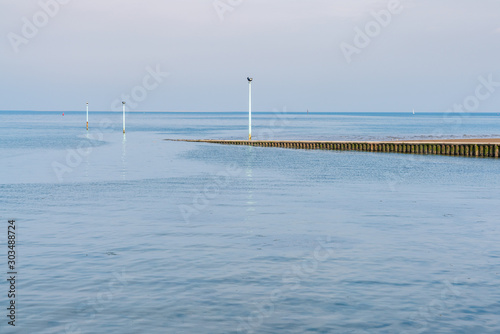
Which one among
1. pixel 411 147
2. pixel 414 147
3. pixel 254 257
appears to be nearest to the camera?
pixel 254 257

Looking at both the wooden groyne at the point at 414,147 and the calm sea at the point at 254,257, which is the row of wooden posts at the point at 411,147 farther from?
the calm sea at the point at 254,257

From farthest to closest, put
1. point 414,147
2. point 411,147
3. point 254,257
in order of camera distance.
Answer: point 411,147 < point 414,147 < point 254,257

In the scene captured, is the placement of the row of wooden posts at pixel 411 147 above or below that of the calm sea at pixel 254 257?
above

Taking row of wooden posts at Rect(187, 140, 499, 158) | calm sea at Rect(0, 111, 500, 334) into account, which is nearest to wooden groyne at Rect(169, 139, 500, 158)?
row of wooden posts at Rect(187, 140, 499, 158)

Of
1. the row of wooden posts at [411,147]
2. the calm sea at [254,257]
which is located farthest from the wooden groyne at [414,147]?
the calm sea at [254,257]

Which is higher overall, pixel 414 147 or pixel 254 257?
pixel 414 147

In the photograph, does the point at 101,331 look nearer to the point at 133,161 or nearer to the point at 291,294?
the point at 291,294

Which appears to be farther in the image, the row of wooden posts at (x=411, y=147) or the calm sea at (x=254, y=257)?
the row of wooden posts at (x=411, y=147)

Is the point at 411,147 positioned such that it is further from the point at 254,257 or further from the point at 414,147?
the point at 254,257

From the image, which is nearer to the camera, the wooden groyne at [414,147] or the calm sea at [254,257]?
the calm sea at [254,257]

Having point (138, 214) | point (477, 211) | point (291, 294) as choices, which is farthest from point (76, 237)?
point (477, 211)

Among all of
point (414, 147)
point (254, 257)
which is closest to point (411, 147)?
point (414, 147)

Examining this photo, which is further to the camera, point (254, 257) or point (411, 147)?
point (411, 147)

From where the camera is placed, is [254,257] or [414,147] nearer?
[254,257]
